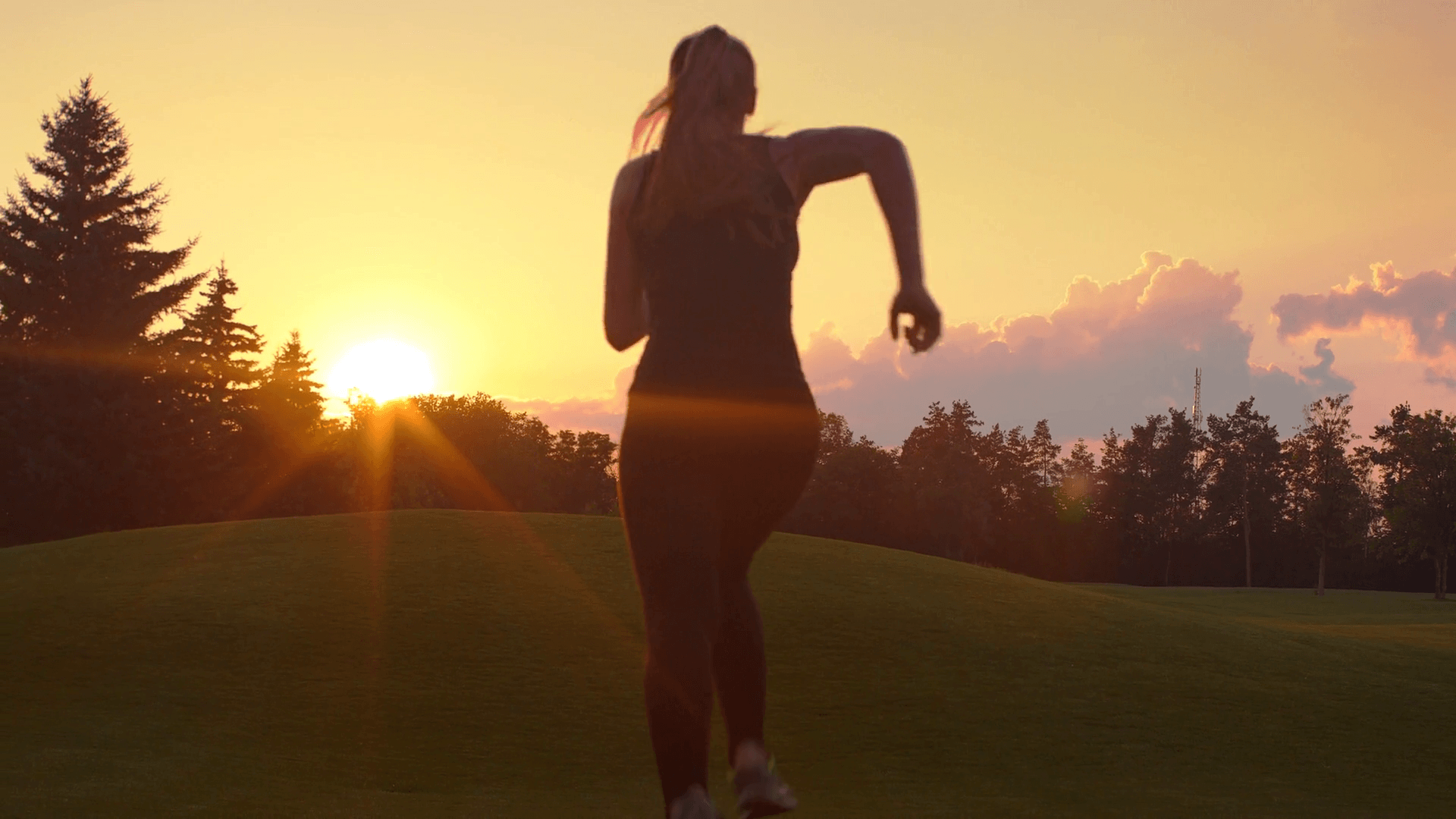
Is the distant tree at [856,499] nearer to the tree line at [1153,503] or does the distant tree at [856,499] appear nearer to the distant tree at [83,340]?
the tree line at [1153,503]

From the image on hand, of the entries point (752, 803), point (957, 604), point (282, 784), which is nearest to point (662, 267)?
point (752, 803)

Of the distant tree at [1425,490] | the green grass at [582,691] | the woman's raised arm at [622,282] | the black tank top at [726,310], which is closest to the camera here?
the black tank top at [726,310]

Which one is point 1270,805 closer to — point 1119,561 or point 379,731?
point 379,731

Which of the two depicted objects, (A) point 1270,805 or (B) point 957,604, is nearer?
(A) point 1270,805

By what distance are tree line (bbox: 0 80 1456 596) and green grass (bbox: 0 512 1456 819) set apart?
75.2ft

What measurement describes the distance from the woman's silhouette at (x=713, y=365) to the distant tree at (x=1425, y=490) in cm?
7309

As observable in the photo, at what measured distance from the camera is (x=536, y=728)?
14875 mm

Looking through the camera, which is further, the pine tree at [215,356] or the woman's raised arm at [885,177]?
the pine tree at [215,356]

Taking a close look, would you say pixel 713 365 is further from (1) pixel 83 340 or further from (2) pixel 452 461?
(2) pixel 452 461

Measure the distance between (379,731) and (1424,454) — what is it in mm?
68631

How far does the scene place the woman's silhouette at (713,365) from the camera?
2520 millimetres

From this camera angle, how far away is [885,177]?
2.62 metres

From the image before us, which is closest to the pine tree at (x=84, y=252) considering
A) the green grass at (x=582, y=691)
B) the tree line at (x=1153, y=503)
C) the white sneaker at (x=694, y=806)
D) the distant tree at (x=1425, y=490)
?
the green grass at (x=582, y=691)

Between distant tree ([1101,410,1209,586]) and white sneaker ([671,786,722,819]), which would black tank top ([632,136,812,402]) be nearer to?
white sneaker ([671,786,722,819])
